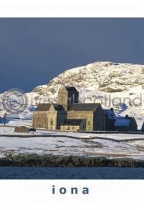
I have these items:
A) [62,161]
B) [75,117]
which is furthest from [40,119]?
[62,161]

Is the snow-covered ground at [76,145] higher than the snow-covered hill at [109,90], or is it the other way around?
the snow-covered hill at [109,90]

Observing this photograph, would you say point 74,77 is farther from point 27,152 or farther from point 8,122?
point 27,152

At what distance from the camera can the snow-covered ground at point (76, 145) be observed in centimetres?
5294

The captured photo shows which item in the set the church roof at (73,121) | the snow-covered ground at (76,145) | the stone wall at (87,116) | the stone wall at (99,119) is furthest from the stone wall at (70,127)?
the snow-covered ground at (76,145)

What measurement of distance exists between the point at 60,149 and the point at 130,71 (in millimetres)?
142054

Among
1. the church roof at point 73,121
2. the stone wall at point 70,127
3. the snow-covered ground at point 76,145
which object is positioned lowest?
the snow-covered ground at point 76,145

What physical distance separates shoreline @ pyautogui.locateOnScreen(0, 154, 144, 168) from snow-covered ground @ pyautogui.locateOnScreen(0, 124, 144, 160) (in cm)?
267

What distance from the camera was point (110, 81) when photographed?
185250 mm

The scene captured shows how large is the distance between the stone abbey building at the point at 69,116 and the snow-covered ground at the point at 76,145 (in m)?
12.6

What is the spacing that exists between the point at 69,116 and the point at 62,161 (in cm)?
3270

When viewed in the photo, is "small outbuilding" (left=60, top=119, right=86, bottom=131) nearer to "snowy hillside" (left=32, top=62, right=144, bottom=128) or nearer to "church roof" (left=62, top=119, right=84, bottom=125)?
"church roof" (left=62, top=119, right=84, bottom=125)

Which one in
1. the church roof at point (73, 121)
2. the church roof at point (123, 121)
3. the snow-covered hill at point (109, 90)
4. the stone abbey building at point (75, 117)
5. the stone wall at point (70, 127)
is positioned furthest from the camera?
the snow-covered hill at point (109, 90)

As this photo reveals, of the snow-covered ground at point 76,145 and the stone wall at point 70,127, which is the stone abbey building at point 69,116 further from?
the snow-covered ground at point 76,145
